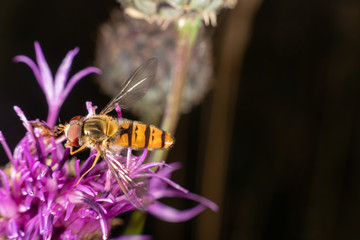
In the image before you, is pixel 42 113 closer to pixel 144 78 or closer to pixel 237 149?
pixel 237 149

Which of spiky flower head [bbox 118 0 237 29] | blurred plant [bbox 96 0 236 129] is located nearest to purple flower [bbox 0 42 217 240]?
spiky flower head [bbox 118 0 237 29]

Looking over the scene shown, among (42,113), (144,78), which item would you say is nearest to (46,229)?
(144,78)

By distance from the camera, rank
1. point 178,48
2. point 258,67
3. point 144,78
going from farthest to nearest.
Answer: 1. point 258,67
2. point 178,48
3. point 144,78

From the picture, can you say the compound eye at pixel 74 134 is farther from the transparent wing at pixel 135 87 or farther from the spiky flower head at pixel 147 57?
the spiky flower head at pixel 147 57

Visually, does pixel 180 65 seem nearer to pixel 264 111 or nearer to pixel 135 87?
pixel 135 87

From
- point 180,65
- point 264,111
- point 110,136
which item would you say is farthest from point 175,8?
point 264,111
